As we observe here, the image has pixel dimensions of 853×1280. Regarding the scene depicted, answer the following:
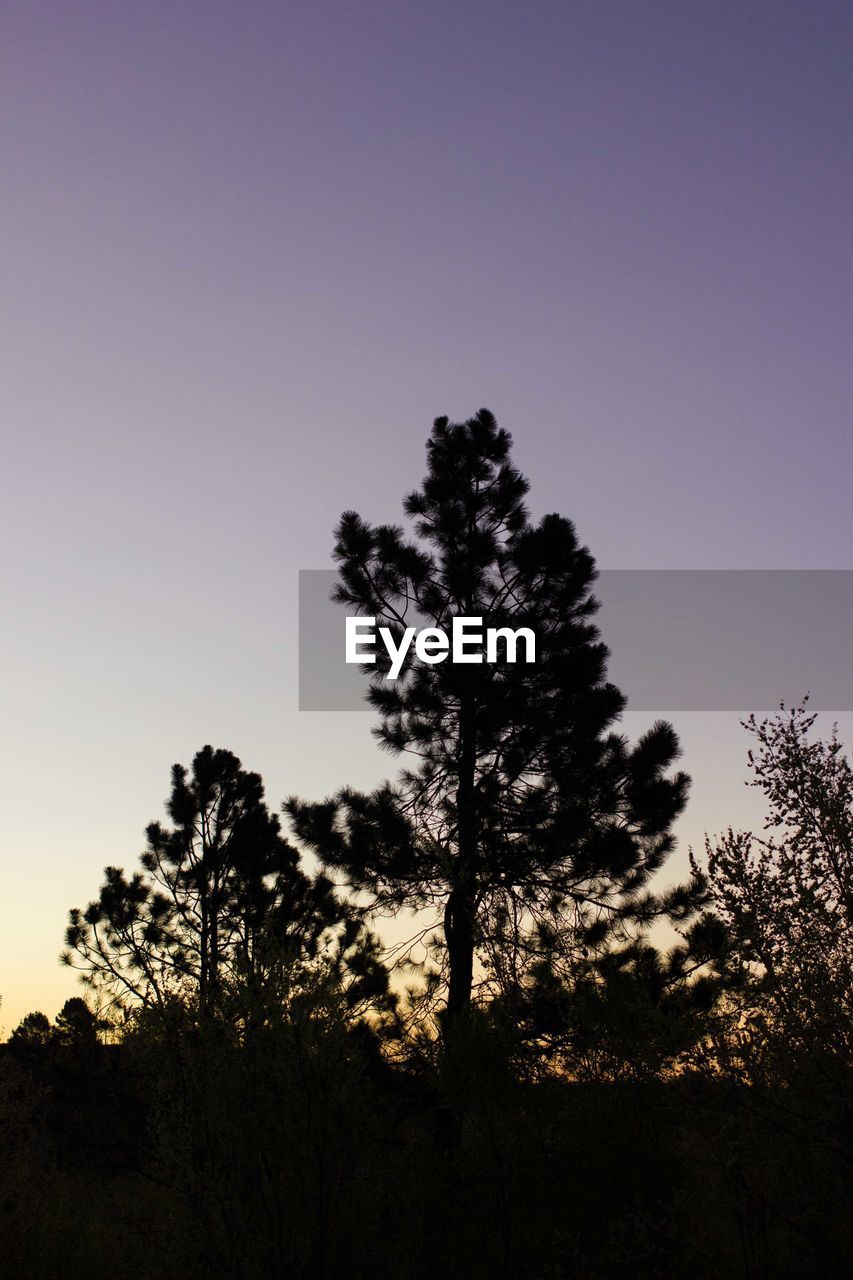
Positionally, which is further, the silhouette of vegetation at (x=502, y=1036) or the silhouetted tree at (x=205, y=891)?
the silhouetted tree at (x=205, y=891)

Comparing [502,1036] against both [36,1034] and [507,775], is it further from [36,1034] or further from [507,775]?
[36,1034]

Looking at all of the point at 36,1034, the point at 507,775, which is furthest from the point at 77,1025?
the point at 507,775

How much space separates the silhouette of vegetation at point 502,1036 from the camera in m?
11.3

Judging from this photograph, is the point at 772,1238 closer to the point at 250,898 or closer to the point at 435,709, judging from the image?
the point at 435,709

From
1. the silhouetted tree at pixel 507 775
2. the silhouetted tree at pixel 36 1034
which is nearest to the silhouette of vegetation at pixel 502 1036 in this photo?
the silhouetted tree at pixel 507 775

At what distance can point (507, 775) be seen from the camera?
20375 mm

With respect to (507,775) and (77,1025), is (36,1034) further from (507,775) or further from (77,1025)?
(507,775)

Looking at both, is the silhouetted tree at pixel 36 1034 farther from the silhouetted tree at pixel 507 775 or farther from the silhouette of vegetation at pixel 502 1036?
the silhouetted tree at pixel 507 775

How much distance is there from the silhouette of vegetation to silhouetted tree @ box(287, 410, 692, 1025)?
Result: 6 centimetres

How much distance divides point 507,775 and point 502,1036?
497cm

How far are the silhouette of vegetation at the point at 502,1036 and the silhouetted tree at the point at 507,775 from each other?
57 mm

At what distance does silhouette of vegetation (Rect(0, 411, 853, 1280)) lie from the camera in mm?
11297

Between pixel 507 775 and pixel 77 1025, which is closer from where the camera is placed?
pixel 507 775

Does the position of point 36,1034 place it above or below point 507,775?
below
